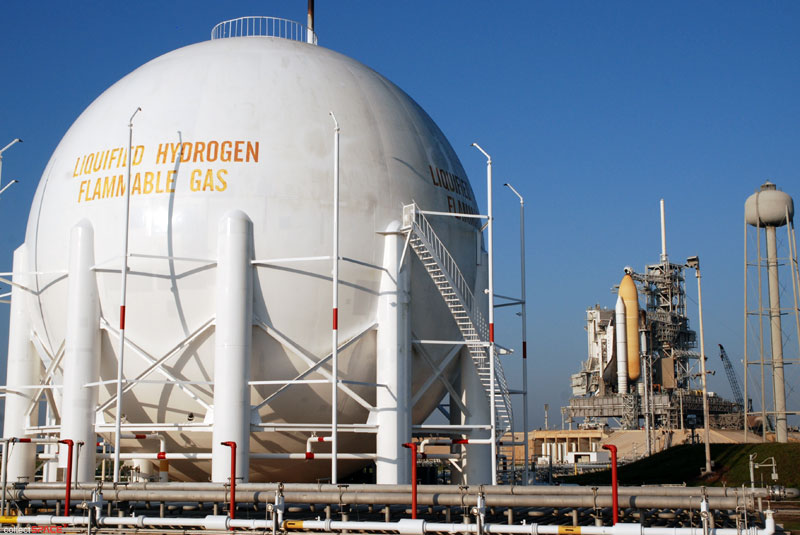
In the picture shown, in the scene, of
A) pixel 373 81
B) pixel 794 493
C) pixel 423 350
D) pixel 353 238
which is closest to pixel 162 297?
pixel 353 238

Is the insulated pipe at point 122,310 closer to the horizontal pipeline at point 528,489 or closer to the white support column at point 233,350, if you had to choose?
the white support column at point 233,350

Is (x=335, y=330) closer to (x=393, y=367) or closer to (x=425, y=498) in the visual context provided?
(x=393, y=367)

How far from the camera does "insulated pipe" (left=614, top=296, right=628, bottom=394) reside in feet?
232

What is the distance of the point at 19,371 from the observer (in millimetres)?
28438

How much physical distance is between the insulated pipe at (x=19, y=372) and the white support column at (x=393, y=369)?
35.5 feet

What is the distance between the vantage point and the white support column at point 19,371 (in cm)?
2845

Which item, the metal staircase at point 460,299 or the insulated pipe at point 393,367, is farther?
the metal staircase at point 460,299

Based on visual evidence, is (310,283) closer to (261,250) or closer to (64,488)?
(261,250)

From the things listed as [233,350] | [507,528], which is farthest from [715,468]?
[507,528]

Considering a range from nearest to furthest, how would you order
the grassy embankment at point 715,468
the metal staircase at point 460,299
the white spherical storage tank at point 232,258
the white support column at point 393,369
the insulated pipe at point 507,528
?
the insulated pipe at point 507,528 < the white spherical storage tank at point 232,258 < the white support column at point 393,369 < the metal staircase at point 460,299 < the grassy embankment at point 715,468

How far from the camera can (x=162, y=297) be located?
24906 millimetres

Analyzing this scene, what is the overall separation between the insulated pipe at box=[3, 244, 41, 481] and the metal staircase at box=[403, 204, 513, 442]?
38.6 ft

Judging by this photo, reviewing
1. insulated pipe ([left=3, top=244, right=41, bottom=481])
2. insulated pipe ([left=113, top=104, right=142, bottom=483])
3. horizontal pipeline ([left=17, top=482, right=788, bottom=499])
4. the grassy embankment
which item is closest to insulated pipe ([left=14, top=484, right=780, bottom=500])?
horizontal pipeline ([left=17, top=482, right=788, bottom=499])

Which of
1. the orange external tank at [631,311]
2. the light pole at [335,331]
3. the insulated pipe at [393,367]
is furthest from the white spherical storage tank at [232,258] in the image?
the orange external tank at [631,311]
